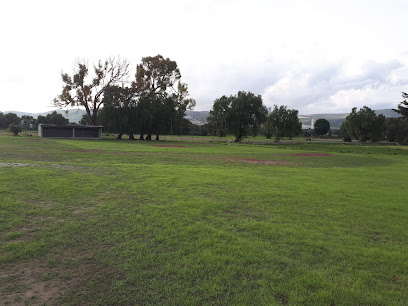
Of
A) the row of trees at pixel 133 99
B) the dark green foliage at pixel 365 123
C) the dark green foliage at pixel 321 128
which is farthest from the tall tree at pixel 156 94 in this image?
the dark green foliage at pixel 321 128

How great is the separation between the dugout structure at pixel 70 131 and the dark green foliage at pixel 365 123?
57953 mm

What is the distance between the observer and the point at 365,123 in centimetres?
6094

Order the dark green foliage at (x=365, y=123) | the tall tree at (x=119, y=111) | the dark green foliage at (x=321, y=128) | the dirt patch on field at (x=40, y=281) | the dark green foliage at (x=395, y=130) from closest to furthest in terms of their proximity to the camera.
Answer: the dirt patch on field at (x=40, y=281), the tall tree at (x=119, y=111), the dark green foliage at (x=365, y=123), the dark green foliage at (x=395, y=130), the dark green foliage at (x=321, y=128)

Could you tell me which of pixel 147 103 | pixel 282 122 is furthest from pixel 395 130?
pixel 147 103

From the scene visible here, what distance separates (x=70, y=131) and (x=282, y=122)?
1835 inches

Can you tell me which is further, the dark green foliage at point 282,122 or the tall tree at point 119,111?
the dark green foliage at point 282,122

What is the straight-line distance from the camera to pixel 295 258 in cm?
410

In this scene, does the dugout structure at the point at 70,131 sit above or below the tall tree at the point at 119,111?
below

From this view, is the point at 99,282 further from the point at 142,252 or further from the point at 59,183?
the point at 59,183

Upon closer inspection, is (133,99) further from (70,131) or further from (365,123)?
(365,123)

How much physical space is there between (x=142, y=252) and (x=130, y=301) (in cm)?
119

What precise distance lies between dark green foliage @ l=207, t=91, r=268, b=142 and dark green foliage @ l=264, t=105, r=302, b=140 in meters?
5.05

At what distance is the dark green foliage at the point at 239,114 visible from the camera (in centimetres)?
5697

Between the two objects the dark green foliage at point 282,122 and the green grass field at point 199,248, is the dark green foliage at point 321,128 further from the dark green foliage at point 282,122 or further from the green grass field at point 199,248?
the green grass field at point 199,248
